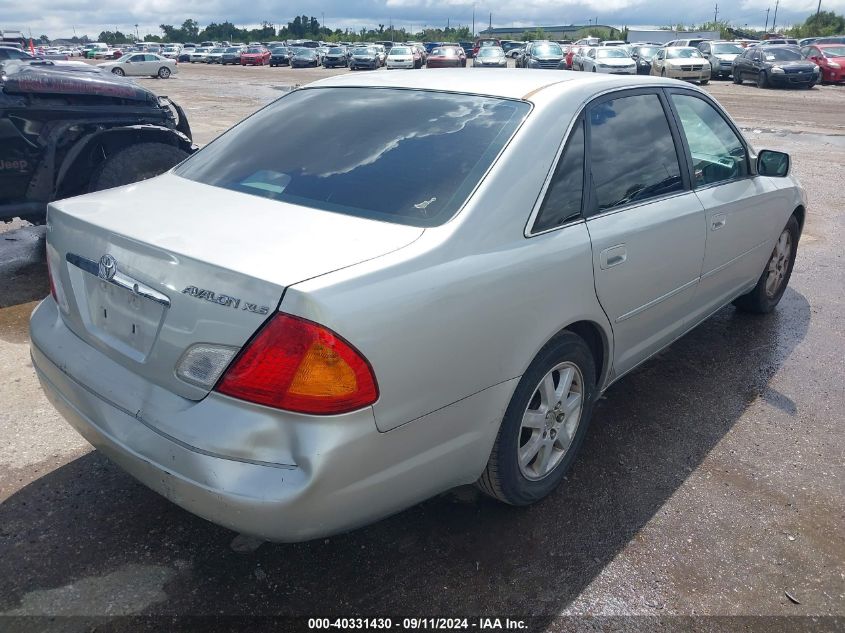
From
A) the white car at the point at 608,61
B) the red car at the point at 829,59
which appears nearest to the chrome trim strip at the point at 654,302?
the white car at the point at 608,61

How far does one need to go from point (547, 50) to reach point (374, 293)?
3149 centimetres

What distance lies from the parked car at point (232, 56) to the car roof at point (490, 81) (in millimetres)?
54459

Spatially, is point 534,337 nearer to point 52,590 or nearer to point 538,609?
point 538,609

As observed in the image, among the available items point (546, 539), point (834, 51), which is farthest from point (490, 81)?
point (834, 51)

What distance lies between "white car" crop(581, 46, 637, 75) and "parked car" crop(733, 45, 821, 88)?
3.95 metres

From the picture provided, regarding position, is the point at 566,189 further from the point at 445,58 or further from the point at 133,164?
the point at 445,58

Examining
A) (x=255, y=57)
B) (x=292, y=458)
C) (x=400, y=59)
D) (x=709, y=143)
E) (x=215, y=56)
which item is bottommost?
(x=215, y=56)

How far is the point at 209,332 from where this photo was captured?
199cm

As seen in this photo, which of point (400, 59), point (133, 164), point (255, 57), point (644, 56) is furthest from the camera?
point (255, 57)

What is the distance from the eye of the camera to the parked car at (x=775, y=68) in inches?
934

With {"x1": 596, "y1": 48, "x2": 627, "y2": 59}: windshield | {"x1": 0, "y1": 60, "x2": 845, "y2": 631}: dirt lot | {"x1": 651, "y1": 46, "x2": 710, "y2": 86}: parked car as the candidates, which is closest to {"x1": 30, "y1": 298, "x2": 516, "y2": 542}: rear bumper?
{"x1": 0, "y1": 60, "x2": 845, "y2": 631}: dirt lot

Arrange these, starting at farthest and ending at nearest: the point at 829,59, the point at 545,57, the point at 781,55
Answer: the point at 545,57 → the point at 829,59 → the point at 781,55

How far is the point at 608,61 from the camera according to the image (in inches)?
984

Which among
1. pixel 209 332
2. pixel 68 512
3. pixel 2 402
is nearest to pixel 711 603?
pixel 209 332
